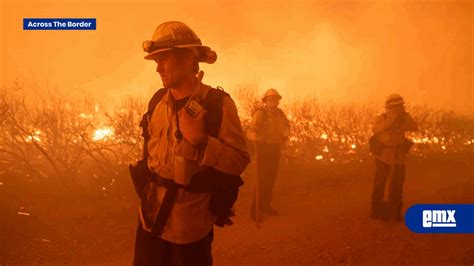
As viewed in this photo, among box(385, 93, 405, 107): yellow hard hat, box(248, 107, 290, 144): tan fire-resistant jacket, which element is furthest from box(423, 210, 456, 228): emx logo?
box(248, 107, 290, 144): tan fire-resistant jacket

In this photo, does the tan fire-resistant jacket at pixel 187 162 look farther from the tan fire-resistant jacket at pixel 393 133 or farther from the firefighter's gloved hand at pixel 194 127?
the tan fire-resistant jacket at pixel 393 133

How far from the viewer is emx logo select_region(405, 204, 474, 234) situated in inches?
202

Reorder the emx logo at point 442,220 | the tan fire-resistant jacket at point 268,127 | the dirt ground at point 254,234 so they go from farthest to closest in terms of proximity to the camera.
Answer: the tan fire-resistant jacket at point 268,127 → the emx logo at point 442,220 → the dirt ground at point 254,234

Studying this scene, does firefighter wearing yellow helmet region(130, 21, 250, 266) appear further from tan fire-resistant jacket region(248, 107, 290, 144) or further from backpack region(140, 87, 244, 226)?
tan fire-resistant jacket region(248, 107, 290, 144)

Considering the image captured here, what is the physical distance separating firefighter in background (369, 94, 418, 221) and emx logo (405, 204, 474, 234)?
32 cm

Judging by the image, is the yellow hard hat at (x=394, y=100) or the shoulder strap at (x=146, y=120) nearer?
the shoulder strap at (x=146, y=120)

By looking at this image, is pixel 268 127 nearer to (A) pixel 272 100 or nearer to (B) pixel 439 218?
(A) pixel 272 100

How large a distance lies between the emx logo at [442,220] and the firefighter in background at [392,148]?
12.6 inches

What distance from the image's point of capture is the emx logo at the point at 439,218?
5.17 metres

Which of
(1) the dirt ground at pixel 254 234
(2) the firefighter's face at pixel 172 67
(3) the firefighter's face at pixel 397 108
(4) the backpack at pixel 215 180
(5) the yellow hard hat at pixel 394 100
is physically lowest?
(1) the dirt ground at pixel 254 234

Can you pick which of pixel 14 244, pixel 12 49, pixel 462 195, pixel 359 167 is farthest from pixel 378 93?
pixel 14 244

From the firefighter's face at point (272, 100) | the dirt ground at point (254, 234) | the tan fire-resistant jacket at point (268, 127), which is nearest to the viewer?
the dirt ground at point (254, 234)

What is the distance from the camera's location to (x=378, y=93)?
23.0m

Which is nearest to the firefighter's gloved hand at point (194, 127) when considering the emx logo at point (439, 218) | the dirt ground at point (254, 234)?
the dirt ground at point (254, 234)
